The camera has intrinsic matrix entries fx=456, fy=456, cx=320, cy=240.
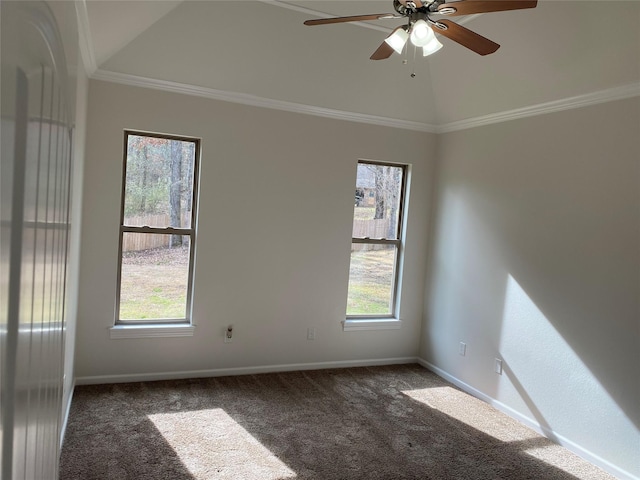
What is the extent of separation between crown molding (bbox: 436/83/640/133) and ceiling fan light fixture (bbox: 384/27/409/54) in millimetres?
1626

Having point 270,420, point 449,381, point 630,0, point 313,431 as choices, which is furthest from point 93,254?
point 630,0

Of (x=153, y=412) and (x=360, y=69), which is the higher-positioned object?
(x=360, y=69)

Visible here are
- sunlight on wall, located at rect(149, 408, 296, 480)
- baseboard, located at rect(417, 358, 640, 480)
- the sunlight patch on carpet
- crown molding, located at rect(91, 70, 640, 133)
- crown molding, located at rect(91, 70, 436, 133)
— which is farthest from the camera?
crown molding, located at rect(91, 70, 436, 133)

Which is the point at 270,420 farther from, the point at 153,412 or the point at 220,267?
the point at 220,267

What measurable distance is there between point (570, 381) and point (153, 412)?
306 cm

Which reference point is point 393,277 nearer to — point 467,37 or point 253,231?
point 253,231

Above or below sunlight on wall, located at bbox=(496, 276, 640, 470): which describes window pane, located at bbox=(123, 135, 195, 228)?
above

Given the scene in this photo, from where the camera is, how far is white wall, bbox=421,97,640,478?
296 cm

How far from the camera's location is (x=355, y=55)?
3.85m

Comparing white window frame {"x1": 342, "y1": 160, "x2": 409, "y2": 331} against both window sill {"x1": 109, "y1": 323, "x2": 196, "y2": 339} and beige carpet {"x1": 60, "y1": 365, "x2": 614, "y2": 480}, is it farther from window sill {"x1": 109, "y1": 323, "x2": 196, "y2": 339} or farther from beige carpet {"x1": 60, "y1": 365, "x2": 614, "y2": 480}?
window sill {"x1": 109, "y1": 323, "x2": 196, "y2": 339}

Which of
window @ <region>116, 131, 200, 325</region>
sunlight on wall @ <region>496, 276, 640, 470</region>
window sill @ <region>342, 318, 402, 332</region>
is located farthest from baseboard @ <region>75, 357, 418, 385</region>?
sunlight on wall @ <region>496, 276, 640, 470</region>

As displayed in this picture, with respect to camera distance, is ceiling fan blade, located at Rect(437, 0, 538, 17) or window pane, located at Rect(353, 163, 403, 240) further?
window pane, located at Rect(353, 163, 403, 240)

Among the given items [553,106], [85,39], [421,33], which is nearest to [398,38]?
[421,33]

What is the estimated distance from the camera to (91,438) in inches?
117
